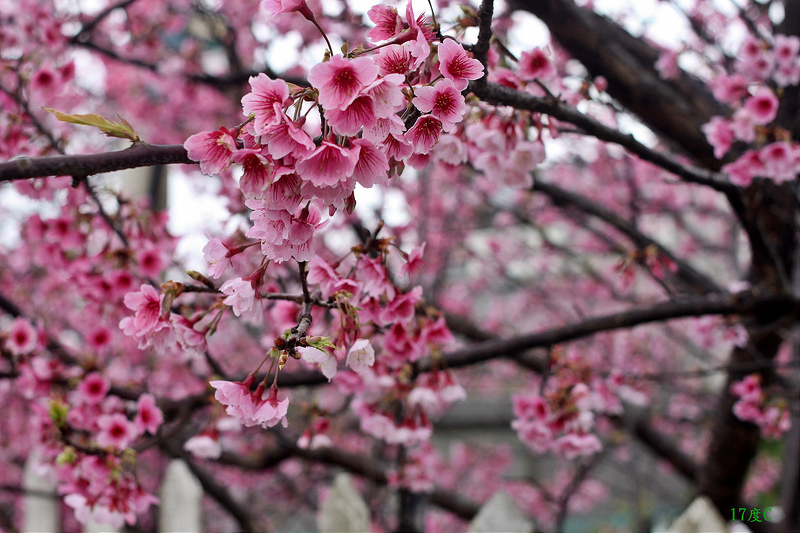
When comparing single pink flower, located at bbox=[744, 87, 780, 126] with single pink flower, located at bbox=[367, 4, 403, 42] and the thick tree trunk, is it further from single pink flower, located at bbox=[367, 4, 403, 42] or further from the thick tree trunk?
single pink flower, located at bbox=[367, 4, 403, 42]

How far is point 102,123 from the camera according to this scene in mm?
959

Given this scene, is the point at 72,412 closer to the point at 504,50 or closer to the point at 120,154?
the point at 120,154

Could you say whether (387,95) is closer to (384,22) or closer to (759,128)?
(384,22)

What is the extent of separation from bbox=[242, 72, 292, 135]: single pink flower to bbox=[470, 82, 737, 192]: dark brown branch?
38cm

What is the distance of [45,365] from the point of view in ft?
6.63

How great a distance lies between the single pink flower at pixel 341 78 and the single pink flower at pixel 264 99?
0.19 feet

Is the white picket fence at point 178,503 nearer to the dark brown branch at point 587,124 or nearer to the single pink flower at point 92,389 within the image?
the single pink flower at point 92,389

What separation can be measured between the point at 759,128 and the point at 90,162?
2.06 meters

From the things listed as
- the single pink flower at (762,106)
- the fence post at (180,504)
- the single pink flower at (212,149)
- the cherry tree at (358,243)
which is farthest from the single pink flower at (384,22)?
the fence post at (180,504)

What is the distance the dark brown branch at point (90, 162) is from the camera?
0.91 metres

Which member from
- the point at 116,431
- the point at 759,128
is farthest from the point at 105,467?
the point at 759,128

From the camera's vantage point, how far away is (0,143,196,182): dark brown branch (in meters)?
0.91

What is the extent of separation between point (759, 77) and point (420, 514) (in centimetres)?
239

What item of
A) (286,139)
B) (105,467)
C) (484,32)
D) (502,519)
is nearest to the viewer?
(286,139)
